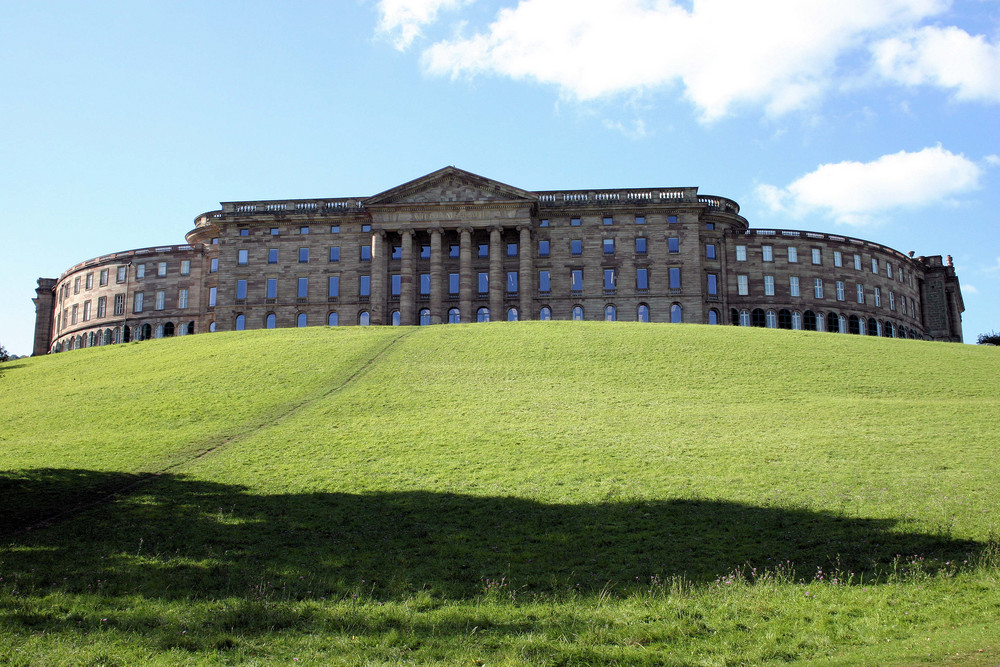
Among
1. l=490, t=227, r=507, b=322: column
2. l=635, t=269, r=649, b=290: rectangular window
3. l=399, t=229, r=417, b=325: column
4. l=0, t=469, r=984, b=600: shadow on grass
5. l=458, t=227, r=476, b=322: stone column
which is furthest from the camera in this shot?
l=635, t=269, r=649, b=290: rectangular window

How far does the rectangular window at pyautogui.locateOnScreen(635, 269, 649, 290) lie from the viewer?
89.1m

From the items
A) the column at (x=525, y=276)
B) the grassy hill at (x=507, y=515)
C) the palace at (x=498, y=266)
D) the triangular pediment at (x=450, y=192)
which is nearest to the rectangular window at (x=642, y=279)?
the palace at (x=498, y=266)

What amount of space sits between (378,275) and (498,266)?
42.2 feet

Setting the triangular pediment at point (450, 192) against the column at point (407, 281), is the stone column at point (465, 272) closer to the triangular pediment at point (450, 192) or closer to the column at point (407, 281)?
the triangular pediment at point (450, 192)

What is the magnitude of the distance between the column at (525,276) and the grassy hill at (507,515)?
4291 centimetres

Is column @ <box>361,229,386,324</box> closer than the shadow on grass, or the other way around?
the shadow on grass

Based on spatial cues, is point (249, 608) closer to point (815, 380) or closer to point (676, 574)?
point (676, 574)

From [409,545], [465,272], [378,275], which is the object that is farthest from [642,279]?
[409,545]

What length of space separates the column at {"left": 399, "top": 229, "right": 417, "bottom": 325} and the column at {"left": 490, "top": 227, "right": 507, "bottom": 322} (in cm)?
854

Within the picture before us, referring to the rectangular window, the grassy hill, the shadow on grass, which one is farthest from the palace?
the shadow on grass

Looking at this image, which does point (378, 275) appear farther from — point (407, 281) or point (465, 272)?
point (465, 272)

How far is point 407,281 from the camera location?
8800cm

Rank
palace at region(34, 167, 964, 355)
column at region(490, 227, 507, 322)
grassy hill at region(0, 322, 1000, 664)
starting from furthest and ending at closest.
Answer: palace at region(34, 167, 964, 355)
column at region(490, 227, 507, 322)
grassy hill at region(0, 322, 1000, 664)

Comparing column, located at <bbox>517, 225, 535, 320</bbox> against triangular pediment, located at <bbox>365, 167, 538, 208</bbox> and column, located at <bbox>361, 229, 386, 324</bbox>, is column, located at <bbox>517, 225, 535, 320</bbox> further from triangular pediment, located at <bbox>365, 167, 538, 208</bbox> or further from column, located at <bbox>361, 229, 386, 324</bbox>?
column, located at <bbox>361, 229, 386, 324</bbox>
